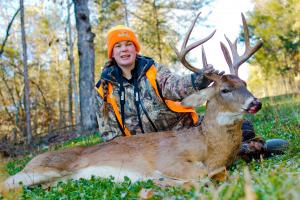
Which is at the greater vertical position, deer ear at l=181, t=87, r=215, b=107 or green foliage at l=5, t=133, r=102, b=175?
deer ear at l=181, t=87, r=215, b=107

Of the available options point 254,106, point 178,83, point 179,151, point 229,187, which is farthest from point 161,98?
point 229,187

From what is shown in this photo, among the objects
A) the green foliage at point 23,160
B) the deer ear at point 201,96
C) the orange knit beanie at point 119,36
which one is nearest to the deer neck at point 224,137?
the deer ear at point 201,96

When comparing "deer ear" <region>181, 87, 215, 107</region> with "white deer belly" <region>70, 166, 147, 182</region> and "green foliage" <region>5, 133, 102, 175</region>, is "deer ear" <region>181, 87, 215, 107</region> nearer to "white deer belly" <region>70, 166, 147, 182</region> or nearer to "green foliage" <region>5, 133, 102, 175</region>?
"white deer belly" <region>70, 166, 147, 182</region>

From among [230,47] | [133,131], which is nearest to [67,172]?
[133,131]

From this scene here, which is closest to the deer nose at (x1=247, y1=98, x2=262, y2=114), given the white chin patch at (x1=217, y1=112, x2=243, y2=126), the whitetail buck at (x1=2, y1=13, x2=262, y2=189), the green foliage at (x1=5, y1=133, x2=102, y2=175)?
the whitetail buck at (x1=2, y1=13, x2=262, y2=189)

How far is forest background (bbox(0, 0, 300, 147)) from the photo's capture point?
578 inches

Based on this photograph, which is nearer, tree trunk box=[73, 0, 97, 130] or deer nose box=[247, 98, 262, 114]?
deer nose box=[247, 98, 262, 114]

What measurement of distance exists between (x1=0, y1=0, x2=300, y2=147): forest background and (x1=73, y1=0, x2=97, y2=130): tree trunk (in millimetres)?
30

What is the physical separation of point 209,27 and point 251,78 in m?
29.7

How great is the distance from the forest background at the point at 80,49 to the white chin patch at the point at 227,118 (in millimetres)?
9249

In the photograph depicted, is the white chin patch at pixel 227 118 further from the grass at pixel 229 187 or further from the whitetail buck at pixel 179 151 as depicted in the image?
the grass at pixel 229 187

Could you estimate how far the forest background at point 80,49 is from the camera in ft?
48.1

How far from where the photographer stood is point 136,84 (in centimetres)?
661

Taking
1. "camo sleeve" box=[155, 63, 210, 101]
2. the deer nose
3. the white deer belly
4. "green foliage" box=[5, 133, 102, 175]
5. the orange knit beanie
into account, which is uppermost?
the orange knit beanie
